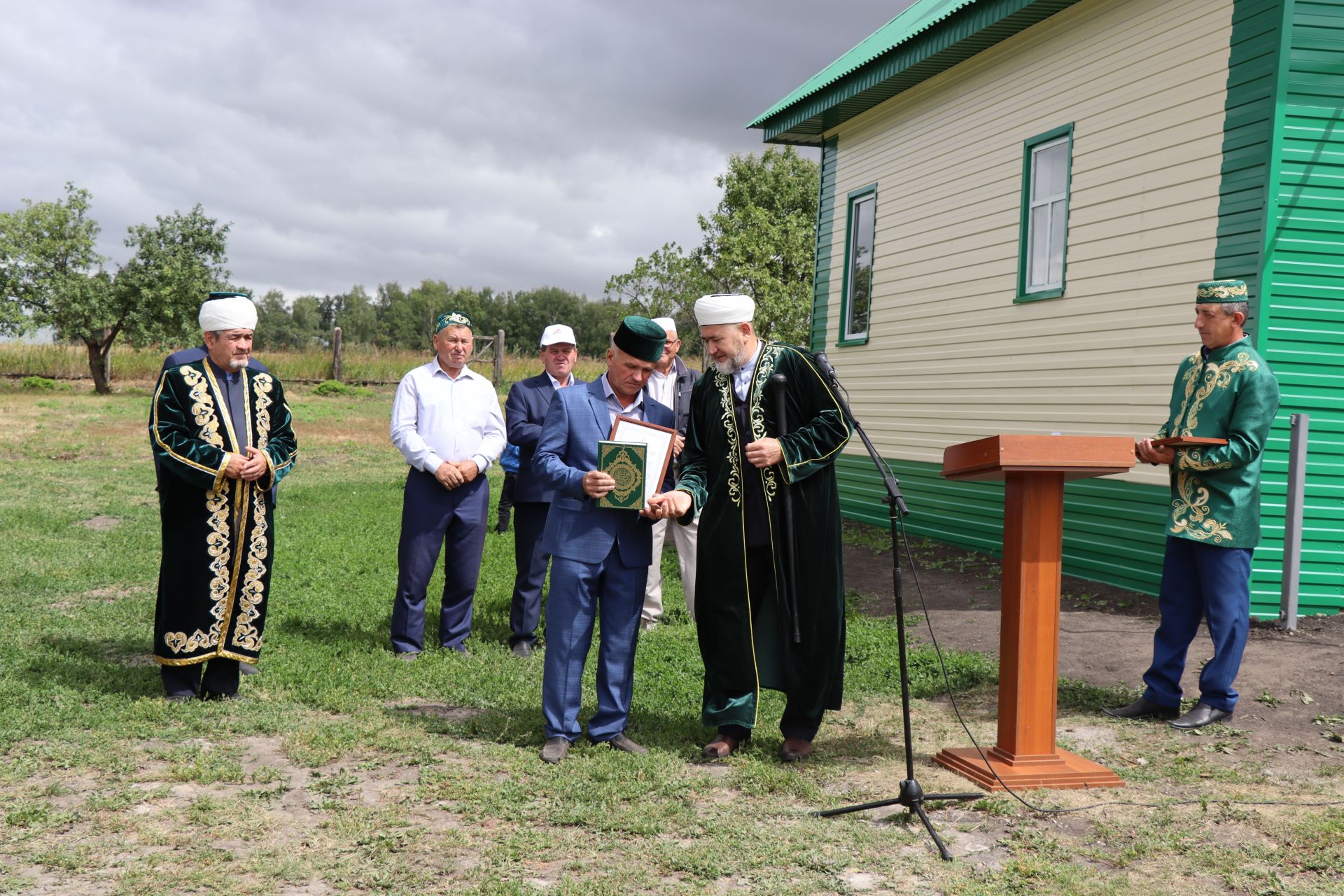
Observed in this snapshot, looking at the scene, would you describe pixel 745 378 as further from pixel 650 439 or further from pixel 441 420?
pixel 441 420

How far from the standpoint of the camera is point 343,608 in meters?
8.36

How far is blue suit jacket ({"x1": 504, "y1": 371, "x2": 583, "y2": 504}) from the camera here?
7.48m

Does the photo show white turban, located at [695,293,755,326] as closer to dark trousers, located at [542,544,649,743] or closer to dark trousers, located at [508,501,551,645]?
dark trousers, located at [542,544,649,743]

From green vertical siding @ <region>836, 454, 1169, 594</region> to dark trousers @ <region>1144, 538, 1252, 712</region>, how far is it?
11.2ft

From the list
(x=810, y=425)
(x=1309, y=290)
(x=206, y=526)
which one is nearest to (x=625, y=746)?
(x=810, y=425)

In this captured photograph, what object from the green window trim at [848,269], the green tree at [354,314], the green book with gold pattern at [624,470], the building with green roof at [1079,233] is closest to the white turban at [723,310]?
the green book with gold pattern at [624,470]

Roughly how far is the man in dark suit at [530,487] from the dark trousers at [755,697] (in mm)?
2114

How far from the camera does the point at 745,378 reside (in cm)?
524

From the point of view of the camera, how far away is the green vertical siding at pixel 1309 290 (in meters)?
8.02

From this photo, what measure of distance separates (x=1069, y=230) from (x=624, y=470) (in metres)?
7.03

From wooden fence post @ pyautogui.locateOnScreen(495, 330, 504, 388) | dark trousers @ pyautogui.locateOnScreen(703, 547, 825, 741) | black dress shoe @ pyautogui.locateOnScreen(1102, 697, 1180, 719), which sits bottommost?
black dress shoe @ pyautogui.locateOnScreen(1102, 697, 1180, 719)

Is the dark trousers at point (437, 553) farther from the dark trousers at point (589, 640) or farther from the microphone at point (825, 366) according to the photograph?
the microphone at point (825, 366)

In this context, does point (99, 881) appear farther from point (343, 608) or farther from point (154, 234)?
point (154, 234)

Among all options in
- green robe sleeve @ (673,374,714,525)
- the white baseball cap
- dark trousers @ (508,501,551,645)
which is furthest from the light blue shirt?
the white baseball cap
